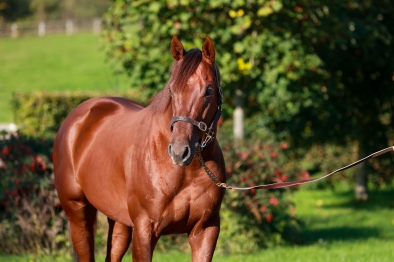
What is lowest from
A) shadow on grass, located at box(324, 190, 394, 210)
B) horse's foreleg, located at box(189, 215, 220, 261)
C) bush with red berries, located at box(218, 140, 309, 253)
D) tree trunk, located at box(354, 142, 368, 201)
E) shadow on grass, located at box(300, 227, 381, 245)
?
shadow on grass, located at box(324, 190, 394, 210)

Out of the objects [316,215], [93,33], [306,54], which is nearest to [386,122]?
[316,215]

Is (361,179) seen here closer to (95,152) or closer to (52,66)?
(95,152)

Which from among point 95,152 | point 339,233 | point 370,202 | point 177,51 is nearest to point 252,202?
point 95,152

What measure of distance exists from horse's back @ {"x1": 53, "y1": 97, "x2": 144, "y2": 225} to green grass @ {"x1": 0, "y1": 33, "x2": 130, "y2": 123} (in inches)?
835

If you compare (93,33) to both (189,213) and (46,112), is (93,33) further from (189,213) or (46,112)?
(189,213)

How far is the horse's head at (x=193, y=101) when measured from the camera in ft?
11.9

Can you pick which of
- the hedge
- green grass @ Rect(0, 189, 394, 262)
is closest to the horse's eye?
green grass @ Rect(0, 189, 394, 262)

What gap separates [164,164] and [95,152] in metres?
1.10

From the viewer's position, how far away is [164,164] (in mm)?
4070

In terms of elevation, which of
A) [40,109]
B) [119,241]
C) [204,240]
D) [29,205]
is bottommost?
[40,109]

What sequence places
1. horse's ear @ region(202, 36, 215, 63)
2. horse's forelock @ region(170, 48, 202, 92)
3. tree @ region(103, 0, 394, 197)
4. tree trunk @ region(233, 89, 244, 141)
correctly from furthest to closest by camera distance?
tree trunk @ region(233, 89, 244, 141), tree @ region(103, 0, 394, 197), horse's ear @ region(202, 36, 215, 63), horse's forelock @ region(170, 48, 202, 92)

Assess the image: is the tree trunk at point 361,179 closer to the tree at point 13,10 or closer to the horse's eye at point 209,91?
the horse's eye at point 209,91

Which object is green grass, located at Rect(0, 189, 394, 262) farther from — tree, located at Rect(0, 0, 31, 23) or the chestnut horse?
tree, located at Rect(0, 0, 31, 23)

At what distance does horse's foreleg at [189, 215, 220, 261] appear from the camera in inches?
166
